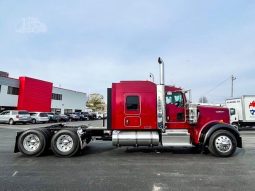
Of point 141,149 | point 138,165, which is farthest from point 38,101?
point 138,165

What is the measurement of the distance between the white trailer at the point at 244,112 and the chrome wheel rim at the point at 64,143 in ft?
65.8

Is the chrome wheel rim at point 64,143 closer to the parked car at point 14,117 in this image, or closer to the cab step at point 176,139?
the cab step at point 176,139

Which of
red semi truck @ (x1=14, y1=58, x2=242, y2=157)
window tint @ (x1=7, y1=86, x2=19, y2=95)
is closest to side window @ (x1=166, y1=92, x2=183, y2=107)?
red semi truck @ (x1=14, y1=58, x2=242, y2=157)

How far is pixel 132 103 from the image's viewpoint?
10906 millimetres

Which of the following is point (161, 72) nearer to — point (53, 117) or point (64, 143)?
point (64, 143)

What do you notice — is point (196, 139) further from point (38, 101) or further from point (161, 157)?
point (38, 101)

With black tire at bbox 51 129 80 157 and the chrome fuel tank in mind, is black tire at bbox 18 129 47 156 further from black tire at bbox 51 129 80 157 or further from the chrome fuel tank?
the chrome fuel tank

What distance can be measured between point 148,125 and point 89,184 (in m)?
4.50

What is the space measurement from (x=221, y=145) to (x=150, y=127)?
260 cm

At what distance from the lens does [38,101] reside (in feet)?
170

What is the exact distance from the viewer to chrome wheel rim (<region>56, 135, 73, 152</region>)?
10.4 metres

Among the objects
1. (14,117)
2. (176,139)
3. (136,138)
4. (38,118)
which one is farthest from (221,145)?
(38,118)

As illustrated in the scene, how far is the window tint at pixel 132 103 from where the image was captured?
35.6 feet

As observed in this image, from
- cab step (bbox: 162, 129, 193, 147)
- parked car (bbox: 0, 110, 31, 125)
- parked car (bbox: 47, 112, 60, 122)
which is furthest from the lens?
parked car (bbox: 47, 112, 60, 122)
